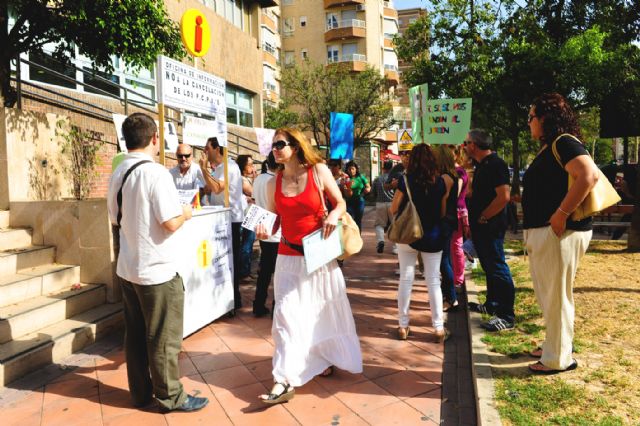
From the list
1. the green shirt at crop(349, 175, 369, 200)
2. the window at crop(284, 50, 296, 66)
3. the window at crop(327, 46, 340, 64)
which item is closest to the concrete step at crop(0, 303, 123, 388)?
the green shirt at crop(349, 175, 369, 200)

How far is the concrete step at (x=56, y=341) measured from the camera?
407 cm

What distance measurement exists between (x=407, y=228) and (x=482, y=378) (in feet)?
4.78

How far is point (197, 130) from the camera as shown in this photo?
5809 mm

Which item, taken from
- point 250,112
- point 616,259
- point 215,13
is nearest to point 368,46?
point 250,112

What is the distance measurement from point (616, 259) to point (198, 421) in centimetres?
761

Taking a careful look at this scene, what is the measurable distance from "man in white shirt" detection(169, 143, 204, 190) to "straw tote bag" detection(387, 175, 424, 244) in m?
2.73

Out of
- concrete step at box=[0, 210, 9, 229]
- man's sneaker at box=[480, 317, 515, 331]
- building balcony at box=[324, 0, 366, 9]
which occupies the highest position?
building balcony at box=[324, 0, 366, 9]

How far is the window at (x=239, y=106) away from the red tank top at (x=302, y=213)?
1678 cm

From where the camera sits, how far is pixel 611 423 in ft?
9.93

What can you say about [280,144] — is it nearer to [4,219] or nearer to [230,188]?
[230,188]

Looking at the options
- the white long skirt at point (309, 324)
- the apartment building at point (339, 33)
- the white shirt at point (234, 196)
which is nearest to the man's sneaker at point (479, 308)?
the white long skirt at point (309, 324)

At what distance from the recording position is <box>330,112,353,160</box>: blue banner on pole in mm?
9883

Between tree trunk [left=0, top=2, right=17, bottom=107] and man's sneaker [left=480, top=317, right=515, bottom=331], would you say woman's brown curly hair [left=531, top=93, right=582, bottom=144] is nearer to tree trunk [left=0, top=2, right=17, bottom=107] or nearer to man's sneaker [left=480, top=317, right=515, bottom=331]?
man's sneaker [left=480, top=317, right=515, bottom=331]

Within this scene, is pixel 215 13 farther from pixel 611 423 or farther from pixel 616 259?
pixel 611 423
